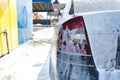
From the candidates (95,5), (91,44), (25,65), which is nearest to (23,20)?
(25,65)

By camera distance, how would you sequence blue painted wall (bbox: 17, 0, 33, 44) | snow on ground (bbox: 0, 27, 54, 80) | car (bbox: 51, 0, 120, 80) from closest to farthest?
car (bbox: 51, 0, 120, 80)
snow on ground (bbox: 0, 27, 54, 80)
blue painted wall (bbox: 17, 0, 33, 44)

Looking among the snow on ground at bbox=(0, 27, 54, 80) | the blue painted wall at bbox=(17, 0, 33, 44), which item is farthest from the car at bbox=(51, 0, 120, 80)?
the blue painted wall at bbox=(17, 0, 33, 44)

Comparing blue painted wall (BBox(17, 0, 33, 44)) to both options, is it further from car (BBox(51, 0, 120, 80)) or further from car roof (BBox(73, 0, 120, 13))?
car (BBox(51, 0, 120, 80))

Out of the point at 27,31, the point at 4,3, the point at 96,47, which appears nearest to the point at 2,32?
the point at 4,3

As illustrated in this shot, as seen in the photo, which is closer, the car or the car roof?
the car

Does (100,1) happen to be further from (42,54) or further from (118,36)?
(42,54)

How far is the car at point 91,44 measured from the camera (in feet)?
8.32

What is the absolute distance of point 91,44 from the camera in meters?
2.58

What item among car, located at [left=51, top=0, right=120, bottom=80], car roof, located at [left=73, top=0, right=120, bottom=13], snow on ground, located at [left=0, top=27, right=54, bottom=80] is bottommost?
snow on ground, located at [left=0, top=27, right=54, bottom=80]

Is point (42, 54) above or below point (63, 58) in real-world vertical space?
below

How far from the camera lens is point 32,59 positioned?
7316mm

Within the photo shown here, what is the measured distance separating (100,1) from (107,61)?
913mm

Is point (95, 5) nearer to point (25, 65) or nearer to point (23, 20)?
point (25, 65)

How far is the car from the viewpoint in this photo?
2.54 metres
